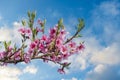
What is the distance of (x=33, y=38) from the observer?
13.7 metres

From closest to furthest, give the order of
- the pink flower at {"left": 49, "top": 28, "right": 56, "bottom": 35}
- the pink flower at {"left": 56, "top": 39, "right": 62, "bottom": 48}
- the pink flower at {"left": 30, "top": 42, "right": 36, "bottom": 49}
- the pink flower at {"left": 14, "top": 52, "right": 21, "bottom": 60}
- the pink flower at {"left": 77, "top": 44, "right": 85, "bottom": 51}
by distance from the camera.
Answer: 1. the pink flower at {"left": 56, "top": 39, "right": 62, "bottom": 48}
2. the pink flower at {"left": 30, "top": 42, "right": 36, "bottom": 49}
3. the pink flower at {"left": 49, "top": 28, "right": 56, "bottom": 35}
4. the pink flower at {"left": 14, "top": 52, "right": 21, "bottom": 60}
5. the pink flower at {"left": 77, "top": 44, "right": 85, "bottom": 51}

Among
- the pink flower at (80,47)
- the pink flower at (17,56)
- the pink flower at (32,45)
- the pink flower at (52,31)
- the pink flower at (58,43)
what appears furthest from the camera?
the pink flower at (80,47)

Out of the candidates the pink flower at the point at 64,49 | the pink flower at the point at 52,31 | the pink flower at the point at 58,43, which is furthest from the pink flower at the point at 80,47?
the pink flower at the point at 52,31

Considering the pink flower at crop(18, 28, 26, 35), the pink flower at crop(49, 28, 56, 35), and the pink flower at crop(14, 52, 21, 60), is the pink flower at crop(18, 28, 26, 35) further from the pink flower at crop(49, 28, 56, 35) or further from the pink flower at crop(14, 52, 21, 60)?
the pink flower at crop(49, 28, 56, 35)

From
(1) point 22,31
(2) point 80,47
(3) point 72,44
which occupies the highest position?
(1) point 22,31

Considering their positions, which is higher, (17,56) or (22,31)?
(22,31)

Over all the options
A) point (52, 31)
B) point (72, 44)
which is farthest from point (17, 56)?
point (72, 44)

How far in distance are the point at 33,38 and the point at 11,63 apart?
1.63m

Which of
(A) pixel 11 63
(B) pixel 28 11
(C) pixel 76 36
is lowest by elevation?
(A) pixel 11 63

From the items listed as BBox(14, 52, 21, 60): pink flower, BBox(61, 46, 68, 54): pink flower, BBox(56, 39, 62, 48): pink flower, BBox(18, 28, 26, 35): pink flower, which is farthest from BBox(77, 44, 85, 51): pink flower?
BBox(14, 52, 21, 60): pink flower

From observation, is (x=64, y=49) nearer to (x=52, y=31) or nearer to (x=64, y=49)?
(x=64, y=49)

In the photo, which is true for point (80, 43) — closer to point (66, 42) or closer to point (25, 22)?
point (66, 42)

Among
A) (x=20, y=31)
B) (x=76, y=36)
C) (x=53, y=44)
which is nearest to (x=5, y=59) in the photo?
(x=20, y=31)

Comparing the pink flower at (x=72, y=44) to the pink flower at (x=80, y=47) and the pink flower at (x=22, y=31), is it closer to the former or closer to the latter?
the pink flower at (x=80, y=47)
